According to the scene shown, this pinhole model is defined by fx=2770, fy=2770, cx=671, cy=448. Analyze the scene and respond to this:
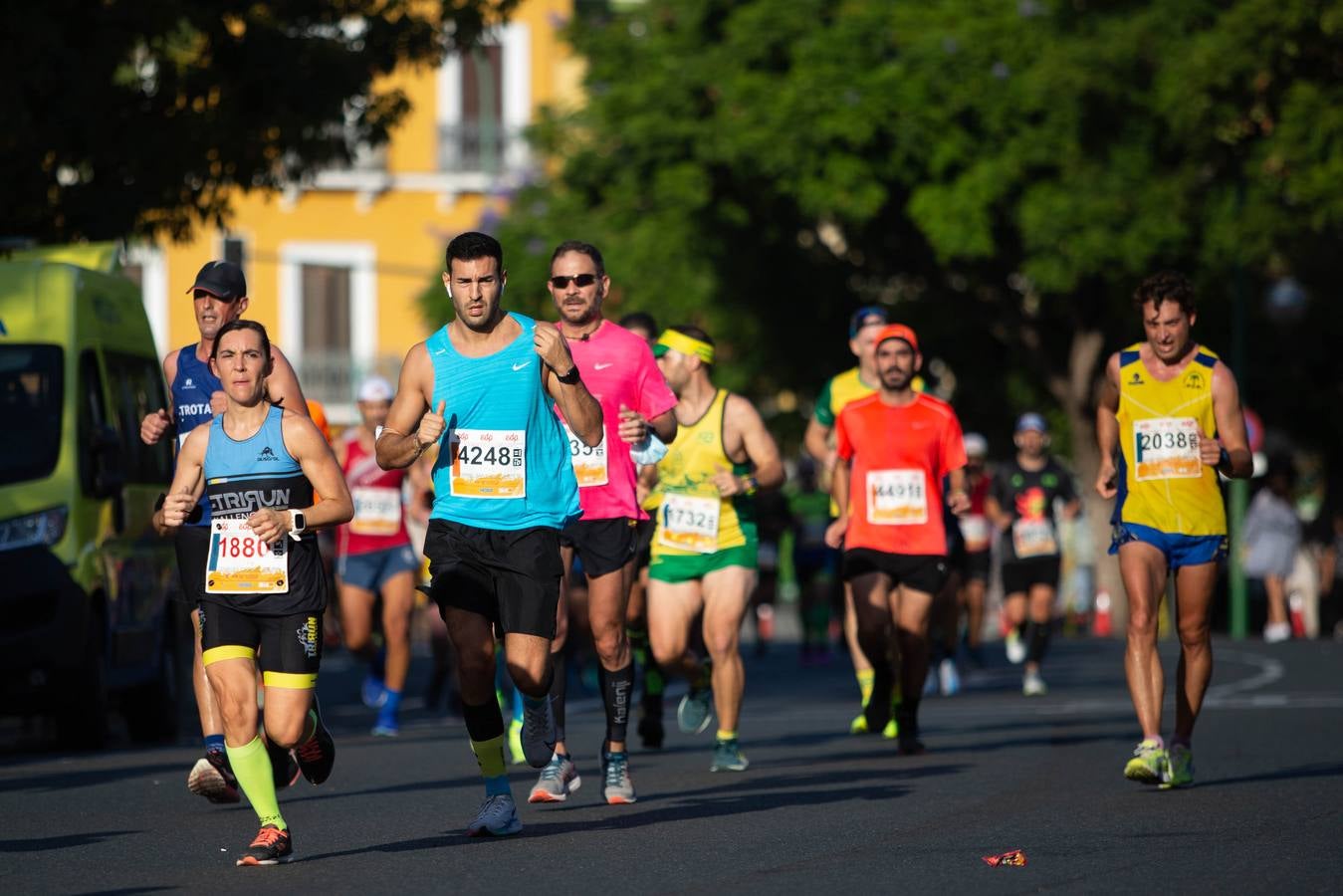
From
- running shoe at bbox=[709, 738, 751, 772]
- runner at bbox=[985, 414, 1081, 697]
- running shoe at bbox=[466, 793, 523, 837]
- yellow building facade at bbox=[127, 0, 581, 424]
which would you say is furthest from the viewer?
yellow building facade at bbox=[127, 0, 581, 424]

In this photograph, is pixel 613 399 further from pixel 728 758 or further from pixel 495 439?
pixel 728 758

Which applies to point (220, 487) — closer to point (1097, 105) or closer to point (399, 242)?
point (1097, 105)

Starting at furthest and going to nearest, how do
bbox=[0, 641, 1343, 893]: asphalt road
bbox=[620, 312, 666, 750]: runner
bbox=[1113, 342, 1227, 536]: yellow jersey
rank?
1. bbox=[620, 312, 666, 750]: runner
2. bbox=[1113, 342, 1227, 536]: yellow jersey
3. bbox=[0, 641, 1343, 893]: asphalt road

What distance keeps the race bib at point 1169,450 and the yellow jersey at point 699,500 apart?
216 cm

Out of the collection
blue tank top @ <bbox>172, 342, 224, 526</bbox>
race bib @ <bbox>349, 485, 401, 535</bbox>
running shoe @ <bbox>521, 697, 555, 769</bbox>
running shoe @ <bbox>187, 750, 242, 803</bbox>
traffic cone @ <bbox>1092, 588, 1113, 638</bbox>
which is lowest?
traffic cone @ <bbox>1092, 588, 1113, 638</bbox>

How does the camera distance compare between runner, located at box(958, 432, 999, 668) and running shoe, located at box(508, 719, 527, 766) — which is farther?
runner, located at box(958, 432, 999, 668)

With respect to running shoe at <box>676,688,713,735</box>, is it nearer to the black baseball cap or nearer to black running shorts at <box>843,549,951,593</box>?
black running shorts at <box>843,549,951,593</box>

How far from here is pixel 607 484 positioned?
11.4 meters

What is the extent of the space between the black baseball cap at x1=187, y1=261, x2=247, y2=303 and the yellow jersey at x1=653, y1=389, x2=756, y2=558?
2502 millimetres

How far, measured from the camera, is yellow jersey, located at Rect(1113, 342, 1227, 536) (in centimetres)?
1141

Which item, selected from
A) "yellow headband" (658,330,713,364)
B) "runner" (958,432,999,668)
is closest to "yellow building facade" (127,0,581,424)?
"runner" (958,432,999,668)

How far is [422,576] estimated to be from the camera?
62.5 ft

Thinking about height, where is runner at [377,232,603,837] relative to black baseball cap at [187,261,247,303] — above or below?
below

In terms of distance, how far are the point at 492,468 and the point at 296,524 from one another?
77 centimetres
